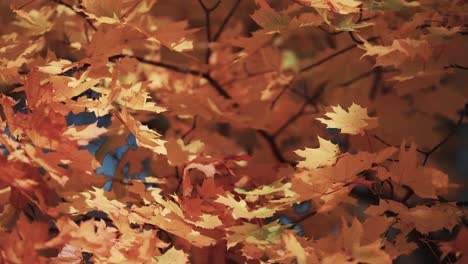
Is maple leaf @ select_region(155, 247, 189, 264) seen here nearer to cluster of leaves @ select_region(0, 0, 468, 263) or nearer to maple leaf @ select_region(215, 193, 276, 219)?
cluster of leaves @ select_region(0, 0, 468, 263)

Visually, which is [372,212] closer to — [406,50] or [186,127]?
[406,50]

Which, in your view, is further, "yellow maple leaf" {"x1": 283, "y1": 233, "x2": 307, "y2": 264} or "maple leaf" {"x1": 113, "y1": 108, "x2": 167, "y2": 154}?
"maple leaf" {"x1": 113, "y1": 108, "x2": 167, "y2": 154}

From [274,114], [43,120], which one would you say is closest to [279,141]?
[274,114]

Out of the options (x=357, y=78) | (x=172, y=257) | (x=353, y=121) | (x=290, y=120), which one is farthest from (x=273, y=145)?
(x=172, y=257)

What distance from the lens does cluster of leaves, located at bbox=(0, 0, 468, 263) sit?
36.1 inches

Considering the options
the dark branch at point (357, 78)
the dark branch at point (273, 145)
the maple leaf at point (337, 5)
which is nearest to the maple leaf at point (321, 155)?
the maple leaf at point (337, 5)

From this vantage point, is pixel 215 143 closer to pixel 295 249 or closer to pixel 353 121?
pixel 353 121

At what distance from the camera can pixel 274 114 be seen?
1609 mm

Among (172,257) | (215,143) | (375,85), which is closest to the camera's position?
(172,257)

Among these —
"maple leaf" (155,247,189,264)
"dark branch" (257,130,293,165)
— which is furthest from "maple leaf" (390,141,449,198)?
"dark branch" (257,130,293,165)

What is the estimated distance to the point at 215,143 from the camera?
1.45 m

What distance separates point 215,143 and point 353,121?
500mm

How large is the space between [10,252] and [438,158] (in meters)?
1.60

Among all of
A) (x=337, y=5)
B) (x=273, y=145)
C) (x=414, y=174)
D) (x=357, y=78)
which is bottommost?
(x=273, y=145)
